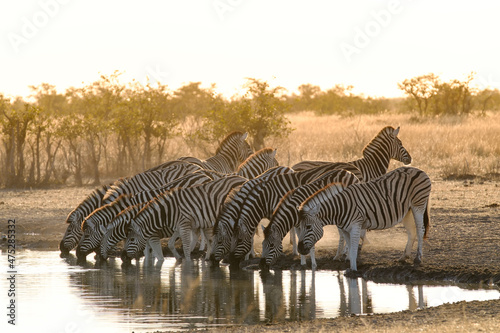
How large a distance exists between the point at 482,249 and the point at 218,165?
663 centimetres

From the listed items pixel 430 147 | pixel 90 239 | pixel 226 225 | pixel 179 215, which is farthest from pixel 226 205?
pixel 430 147

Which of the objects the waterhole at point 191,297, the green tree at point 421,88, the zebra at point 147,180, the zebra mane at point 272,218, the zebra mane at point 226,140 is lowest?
the waterhole at point 191,297

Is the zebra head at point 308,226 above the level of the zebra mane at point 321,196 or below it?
below

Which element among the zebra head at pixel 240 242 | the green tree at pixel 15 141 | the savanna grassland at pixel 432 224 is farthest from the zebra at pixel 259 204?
the green tree at pixel 15 141

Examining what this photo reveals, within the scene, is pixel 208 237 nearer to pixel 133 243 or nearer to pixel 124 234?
pixel 133 243

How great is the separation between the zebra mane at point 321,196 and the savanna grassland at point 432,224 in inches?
40.9

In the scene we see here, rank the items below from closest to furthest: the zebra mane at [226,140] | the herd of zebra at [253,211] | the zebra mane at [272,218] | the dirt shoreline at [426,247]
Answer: the dirt shoreline at [426,247] → the herd of zebra at [253,211] → the zebra mane at [272,218] → the zebra mane at [226,140]

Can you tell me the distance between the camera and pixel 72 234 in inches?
481

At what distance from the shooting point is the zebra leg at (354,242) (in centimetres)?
942

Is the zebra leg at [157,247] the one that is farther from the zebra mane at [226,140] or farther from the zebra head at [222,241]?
the zebra mane at [226,140]

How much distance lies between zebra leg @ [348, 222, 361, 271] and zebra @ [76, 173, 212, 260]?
10.5ft

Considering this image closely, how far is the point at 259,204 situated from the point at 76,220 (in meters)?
3.54

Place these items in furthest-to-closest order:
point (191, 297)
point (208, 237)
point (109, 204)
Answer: point (109, 204) < point (208, 237) < point (191, 297)

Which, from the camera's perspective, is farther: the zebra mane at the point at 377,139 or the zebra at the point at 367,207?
the zebra mane at the point at 377,139
